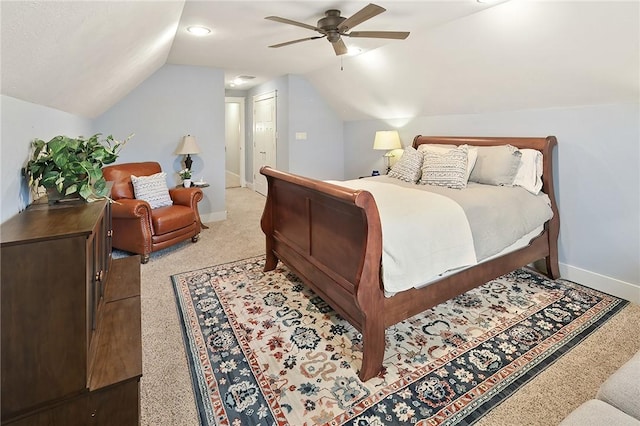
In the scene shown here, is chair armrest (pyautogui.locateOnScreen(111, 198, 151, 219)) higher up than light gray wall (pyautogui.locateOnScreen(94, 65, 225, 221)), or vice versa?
light gray wall (pyautogui.locateOnScreen(94, 65, 225, 221))

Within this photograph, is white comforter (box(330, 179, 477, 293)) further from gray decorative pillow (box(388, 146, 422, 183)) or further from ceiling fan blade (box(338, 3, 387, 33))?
ceiling fan blade (box(338, 3, 387, 33))

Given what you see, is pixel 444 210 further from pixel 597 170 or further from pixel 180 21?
pixel 180 21

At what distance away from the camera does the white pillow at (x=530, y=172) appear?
298 centimetres

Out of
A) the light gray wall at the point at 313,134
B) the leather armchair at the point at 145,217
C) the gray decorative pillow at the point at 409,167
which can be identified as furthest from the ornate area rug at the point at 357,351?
the light gray wall at the point at 313,134

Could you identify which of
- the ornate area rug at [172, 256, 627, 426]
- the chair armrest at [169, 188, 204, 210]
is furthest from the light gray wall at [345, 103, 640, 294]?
the chair armrest at [169, 188, 204, 210]

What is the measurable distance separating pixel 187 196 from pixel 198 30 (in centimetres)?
187

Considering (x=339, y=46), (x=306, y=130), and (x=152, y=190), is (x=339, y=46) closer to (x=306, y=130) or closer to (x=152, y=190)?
(x=152, y=190)

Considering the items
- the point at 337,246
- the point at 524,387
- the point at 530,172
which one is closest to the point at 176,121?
the point at 337,246

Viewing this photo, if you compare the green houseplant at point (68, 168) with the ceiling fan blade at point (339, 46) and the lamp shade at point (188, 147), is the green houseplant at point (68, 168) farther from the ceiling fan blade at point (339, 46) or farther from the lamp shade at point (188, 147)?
the lamp shade at point (188, 147)

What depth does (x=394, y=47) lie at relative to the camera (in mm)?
3709

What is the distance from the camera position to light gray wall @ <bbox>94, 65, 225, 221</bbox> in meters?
4.40

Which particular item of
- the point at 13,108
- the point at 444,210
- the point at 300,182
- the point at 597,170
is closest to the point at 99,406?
the point at 13,108

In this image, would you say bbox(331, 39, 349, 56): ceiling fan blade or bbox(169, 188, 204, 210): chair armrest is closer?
bbox(331, 39, 349, 56): ceiling fan blade

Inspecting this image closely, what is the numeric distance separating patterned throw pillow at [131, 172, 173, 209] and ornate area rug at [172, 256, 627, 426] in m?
1.36
